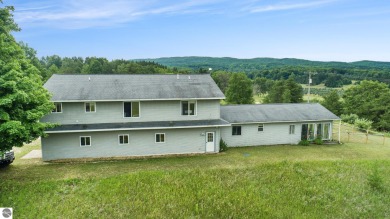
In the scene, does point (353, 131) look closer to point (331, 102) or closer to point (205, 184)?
point (331, 102)

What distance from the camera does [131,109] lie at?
2072 cm

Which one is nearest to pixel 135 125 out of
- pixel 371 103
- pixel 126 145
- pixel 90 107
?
pixel 126 145

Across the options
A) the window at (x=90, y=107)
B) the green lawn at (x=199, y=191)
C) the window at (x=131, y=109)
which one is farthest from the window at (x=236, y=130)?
the window at (x=90, y=107)

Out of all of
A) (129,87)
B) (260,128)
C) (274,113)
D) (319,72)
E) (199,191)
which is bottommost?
(199,191)

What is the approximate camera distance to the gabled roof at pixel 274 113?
80.1 ft

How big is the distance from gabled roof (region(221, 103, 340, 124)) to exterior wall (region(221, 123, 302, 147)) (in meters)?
0.58

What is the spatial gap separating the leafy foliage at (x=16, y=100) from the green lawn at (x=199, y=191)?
267 cm

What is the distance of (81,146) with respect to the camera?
65.5ft

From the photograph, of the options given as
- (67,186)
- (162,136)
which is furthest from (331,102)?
(67,186)

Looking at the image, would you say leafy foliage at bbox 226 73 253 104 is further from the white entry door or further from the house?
the white entry door

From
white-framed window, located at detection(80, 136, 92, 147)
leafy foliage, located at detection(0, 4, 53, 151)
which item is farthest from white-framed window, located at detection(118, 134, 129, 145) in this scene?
leafy foliage, located at detection(0, 4, 53, 151)

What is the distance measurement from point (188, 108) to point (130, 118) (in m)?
4.53

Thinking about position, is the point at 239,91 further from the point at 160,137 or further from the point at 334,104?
the point at 160,137

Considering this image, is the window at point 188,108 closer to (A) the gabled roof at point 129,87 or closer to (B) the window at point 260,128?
(A) the gabled roof at point 129,87
